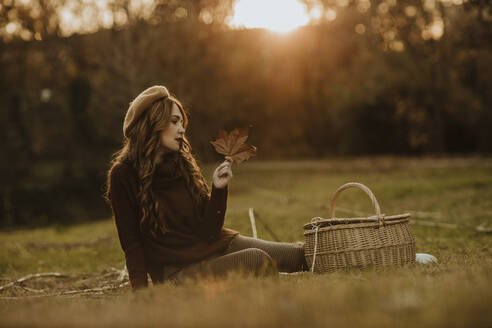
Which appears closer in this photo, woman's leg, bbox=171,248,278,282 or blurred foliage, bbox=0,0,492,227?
woman's leg, bbox=171,248,278,282

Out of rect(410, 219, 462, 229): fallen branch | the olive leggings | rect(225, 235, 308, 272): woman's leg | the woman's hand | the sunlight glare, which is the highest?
the sunlight glare

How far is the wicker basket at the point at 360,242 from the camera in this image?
3.91 meters

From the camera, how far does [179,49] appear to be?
20.8 metres

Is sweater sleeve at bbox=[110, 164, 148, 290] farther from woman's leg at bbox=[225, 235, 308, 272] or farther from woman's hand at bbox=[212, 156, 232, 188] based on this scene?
woman's leg at bbox=[225, 235, 308, 272]

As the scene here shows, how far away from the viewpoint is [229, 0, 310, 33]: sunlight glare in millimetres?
21752

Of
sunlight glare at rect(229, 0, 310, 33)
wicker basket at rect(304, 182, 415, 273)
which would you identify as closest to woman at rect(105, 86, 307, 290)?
wicker basket at rect(304, 182, 415, 273)

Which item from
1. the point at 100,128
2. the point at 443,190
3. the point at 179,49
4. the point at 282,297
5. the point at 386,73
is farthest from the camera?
the point at 386,73

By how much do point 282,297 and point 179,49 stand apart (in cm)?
1898

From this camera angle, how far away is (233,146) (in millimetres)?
3865

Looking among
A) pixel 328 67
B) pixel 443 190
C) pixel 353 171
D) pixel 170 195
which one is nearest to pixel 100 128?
pixel 353 171

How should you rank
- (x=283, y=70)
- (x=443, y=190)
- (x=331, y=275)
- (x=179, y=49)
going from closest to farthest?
(x=331, y=275), (x=443, y=190), (x=179, y=49), (x=283, y=70)

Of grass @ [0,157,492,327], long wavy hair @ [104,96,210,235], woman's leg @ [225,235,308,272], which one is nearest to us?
grass @ [0,157,492,327]

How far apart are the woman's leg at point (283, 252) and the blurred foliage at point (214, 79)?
6.91 m

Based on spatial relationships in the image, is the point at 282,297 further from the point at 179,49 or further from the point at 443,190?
the point at 179,49
